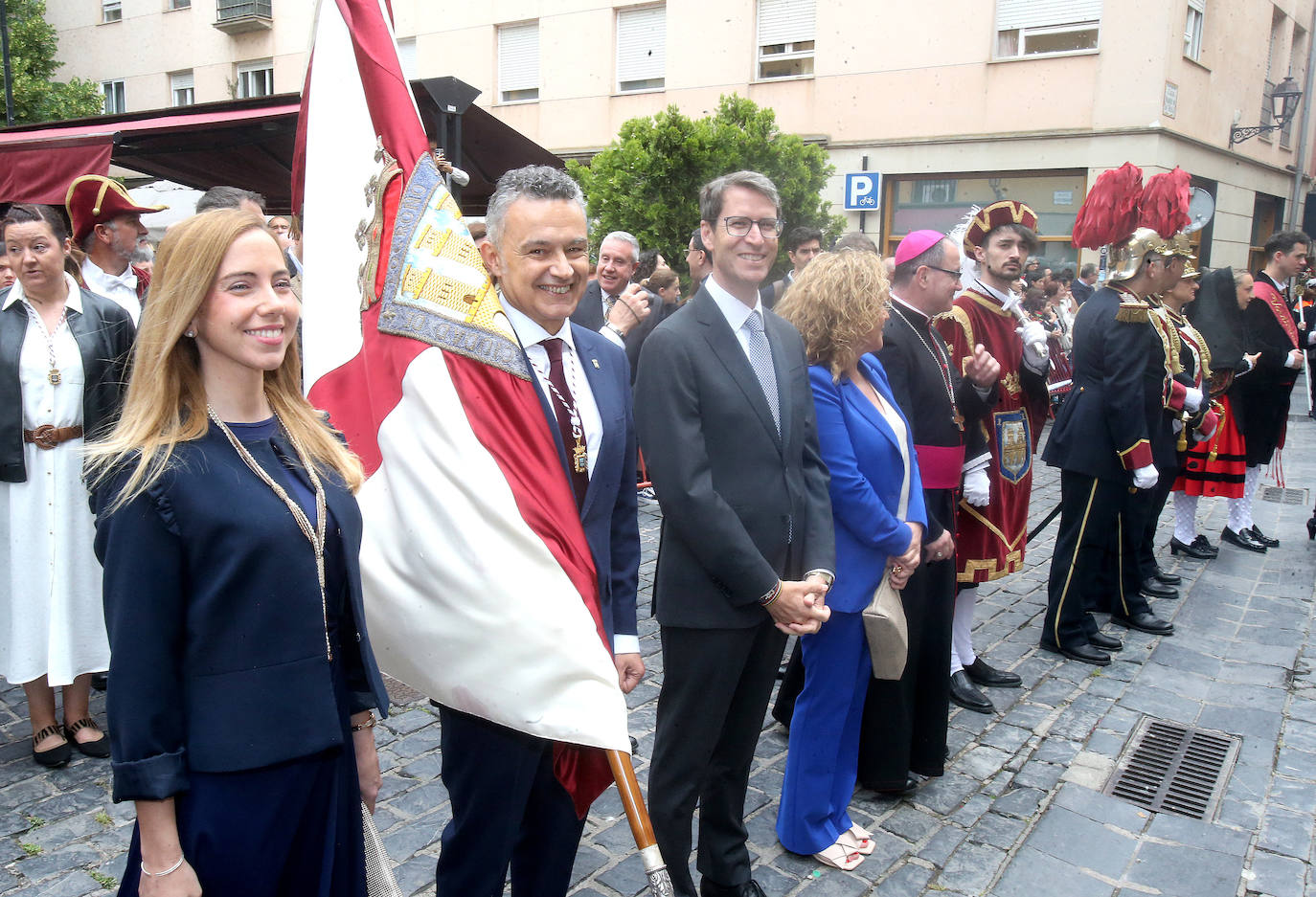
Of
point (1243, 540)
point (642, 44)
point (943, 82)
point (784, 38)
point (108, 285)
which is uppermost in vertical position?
point (642, 44)

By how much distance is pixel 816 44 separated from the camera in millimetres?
17250

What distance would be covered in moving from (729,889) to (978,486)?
233 centimetres

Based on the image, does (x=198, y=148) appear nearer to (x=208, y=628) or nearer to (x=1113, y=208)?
(x=1113, y=208)

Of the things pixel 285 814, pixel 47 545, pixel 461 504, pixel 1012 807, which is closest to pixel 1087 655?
pixel 1012 807

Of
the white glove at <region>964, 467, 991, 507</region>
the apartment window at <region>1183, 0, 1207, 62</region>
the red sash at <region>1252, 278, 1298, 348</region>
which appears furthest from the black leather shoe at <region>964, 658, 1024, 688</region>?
the apartment window at <region>1183, 0, 1207, 62</region>

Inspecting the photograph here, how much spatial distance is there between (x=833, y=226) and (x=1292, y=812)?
11454mm

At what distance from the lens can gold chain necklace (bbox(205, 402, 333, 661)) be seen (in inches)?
73.0

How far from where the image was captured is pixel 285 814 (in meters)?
1.84

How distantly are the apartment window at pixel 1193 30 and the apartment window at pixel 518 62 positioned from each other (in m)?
11.9

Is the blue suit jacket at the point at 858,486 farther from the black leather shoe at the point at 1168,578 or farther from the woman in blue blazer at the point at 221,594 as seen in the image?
the black leather shoe at the point at 1168,578

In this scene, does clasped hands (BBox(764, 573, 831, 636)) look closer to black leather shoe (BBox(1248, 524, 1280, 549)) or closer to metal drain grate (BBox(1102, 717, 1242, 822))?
metal drain grate (BBox(1102, 717, 1242, 822))

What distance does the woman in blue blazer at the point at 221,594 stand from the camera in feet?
5.60

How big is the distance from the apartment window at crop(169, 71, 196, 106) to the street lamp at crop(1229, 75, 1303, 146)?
24.3 m

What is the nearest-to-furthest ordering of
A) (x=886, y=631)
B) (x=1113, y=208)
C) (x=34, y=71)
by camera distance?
(x=886, y=631)
(x=1113, y=208)
(x=34, y=71)
